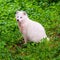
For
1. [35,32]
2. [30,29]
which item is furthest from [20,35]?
[35,32]

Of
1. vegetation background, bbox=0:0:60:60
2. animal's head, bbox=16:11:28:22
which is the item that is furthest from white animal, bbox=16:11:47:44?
vegetation background, bbox=0:0:60:60

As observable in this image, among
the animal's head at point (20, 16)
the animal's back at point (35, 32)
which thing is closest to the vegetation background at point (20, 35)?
the animal's back at point (35, 32)

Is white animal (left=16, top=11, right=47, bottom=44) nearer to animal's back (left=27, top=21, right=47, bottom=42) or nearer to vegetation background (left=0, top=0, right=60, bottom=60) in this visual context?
animal's back (left=27, top=21, right=47, bottom=42)

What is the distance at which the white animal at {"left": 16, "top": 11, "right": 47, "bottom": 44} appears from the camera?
32.6 feet

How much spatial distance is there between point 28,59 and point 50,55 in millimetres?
637

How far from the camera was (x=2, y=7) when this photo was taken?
14719 millimetres

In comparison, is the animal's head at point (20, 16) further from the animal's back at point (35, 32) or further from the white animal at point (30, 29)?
Answer: the animal's back at point (35, 32)

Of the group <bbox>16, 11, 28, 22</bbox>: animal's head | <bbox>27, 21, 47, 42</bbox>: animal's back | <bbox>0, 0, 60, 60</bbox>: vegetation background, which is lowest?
<bbox>0, 0, 60, 60</bbox>: vegetation background

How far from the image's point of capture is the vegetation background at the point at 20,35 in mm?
8828

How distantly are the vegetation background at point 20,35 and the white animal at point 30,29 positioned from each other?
0.24 meters

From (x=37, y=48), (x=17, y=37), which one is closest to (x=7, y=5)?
(x=17, y=37)

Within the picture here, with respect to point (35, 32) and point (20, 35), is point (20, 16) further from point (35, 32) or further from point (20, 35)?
point (20, 35)

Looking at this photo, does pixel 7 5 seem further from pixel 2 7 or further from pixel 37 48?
pixel 37 48

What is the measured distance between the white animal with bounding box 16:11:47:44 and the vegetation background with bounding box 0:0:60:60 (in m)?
0.24
